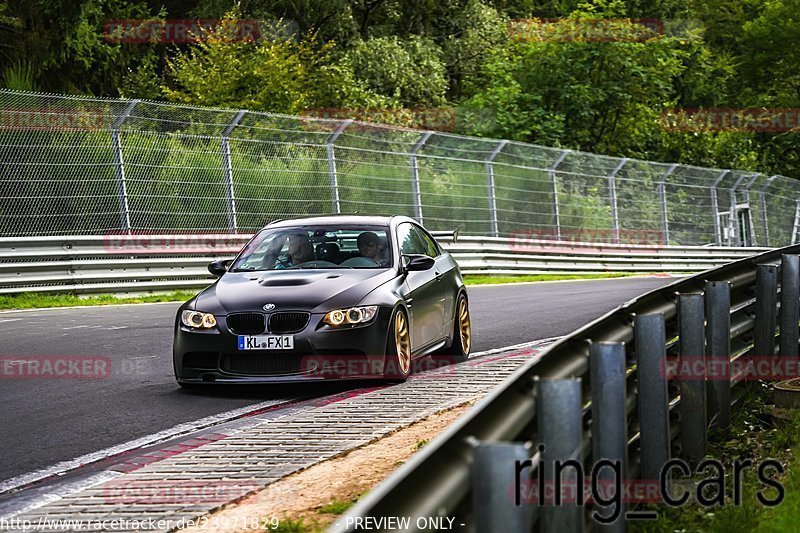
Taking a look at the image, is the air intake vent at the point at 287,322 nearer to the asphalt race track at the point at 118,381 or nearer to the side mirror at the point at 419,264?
the asphalt race track at the point at 118,381

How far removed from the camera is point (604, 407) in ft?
16.4

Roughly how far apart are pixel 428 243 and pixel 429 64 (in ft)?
93.8

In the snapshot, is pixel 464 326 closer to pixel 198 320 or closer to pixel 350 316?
pixel 350 316

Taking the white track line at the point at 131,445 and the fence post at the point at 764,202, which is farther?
the fence post at the point at 764,202

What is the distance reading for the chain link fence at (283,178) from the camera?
19.3 m

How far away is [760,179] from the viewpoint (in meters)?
39.1

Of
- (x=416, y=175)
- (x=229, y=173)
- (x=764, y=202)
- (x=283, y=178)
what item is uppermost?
(x=229, y=173)

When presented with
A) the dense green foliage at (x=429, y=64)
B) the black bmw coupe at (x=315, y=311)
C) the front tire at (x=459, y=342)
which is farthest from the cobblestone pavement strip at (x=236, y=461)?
the dense green foliage at (x=429, y=64)

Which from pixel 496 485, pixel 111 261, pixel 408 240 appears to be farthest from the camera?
pixel 111 261

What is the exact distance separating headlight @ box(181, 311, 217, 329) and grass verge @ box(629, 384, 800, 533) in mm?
3947

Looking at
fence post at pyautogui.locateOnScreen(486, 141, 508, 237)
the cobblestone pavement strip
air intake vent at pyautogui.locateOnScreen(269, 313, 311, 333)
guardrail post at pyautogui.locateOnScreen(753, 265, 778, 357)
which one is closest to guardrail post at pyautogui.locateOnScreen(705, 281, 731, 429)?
guardrail post at pyautogui.locateOnScreen(753, 265, 778, 357)

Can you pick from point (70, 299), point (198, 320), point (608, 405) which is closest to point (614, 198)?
point (70, 299)

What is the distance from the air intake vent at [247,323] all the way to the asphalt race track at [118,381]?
19.6 inches

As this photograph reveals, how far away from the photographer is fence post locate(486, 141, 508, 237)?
2889cm
